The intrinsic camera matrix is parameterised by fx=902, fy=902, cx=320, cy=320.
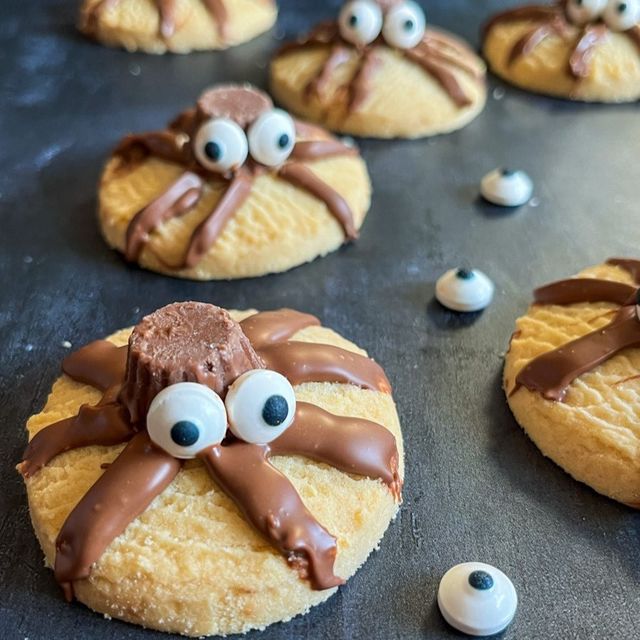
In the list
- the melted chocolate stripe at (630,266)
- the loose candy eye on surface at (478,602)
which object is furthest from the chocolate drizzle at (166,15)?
the loose candy eye on surface at (478,602)

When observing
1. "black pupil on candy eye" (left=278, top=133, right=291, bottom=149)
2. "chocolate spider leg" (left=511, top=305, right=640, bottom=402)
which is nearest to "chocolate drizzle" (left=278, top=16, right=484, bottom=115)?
"black pupil on candy eye" (left=278, top=133, right=291, bottom=149)

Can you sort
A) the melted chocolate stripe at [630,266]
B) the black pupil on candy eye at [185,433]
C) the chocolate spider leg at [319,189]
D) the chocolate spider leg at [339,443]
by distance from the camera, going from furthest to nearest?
the chocolate spider leg at [319,189] → the melted chocolate stripe at [630,266] → the chocolate spider leg at [339,443] → the black pupil on candy eye at [185,433]

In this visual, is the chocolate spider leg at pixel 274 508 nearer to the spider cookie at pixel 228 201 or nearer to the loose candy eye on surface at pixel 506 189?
the spider cookie at pixel 228 201

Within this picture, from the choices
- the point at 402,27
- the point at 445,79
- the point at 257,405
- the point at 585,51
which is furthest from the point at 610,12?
the point at 257,405

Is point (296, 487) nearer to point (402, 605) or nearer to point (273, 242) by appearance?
point (402, 605)

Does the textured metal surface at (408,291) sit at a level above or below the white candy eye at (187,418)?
below

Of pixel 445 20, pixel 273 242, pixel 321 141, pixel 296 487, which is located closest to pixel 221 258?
pixel 273 242

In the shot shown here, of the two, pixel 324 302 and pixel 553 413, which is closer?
pixel 553 413
